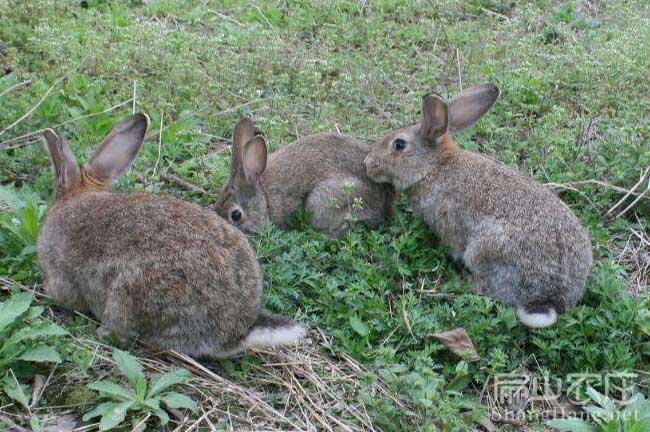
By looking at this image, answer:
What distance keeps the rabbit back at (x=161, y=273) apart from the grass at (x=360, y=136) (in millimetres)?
162

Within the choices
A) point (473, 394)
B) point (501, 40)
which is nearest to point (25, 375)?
point (473, 394)

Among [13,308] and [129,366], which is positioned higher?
[13,308]

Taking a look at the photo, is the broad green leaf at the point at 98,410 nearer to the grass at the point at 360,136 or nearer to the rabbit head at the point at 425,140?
the grass at the point at 360,136

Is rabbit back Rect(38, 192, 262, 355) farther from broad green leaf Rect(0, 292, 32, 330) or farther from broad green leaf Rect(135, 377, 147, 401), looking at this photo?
broad green leaf Rect(135, 377, 147, 401)

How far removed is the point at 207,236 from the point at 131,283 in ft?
1.47

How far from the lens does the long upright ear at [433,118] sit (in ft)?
18.7

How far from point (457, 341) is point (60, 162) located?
8.03ft

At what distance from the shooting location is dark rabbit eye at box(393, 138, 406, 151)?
19.5ft

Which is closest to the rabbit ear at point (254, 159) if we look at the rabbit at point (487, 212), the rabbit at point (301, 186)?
the rabbit at point (301, 186)

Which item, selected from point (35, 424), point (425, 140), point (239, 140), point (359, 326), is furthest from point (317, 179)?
point (35, 424)

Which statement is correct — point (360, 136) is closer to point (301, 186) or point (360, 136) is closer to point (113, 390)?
point (301, 186)

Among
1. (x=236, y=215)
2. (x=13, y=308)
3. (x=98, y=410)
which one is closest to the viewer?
(x=98, y=410)

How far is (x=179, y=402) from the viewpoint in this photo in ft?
12.8

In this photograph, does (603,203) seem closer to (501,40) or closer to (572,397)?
(572,397)
